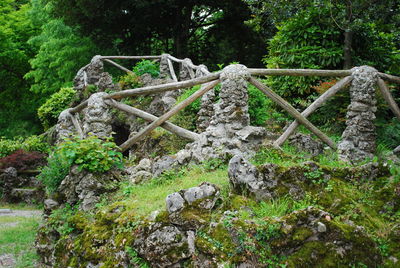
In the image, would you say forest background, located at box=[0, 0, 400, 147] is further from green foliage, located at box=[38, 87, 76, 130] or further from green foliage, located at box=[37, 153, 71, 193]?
green foliage, located at box=[37, 153, 71, 193]

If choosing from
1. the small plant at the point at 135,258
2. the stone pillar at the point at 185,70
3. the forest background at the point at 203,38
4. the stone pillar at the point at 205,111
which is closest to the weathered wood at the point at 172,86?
the stone pillar at the point at 205,111

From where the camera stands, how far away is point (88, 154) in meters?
6.47

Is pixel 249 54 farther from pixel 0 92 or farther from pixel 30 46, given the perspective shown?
pixel 0 92

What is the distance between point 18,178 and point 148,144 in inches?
295

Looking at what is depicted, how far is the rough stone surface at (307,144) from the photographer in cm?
672

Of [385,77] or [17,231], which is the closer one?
[385,77]

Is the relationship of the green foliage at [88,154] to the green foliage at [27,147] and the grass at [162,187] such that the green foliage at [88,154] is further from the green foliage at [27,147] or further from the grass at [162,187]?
the green foliage at [27,147]

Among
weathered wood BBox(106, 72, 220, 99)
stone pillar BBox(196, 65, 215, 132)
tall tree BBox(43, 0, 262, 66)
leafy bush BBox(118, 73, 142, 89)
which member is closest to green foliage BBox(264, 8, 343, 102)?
stone pillar BBox(196, 65, 215, 132)

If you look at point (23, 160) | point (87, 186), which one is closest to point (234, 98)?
point (87, 186)

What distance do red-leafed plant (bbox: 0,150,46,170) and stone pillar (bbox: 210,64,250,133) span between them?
961 cm

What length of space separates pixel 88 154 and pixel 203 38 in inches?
536

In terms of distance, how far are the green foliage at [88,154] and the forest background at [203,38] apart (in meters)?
4.39

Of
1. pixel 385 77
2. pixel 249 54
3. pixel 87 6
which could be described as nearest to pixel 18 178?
pixel 87 6

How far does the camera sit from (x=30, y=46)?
2161 centimetres
